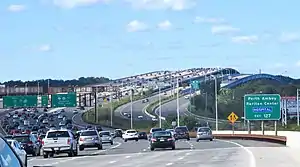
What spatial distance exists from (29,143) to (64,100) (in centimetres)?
4958

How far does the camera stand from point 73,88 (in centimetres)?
12131

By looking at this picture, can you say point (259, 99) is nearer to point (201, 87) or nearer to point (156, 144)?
point (156, 144)

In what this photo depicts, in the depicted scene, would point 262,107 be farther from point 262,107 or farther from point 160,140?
point 160,140

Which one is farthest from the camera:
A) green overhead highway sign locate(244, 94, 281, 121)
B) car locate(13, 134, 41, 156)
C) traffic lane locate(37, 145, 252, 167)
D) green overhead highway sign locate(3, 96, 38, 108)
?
green overhead highway sign locate(3, 96, 38, 108)

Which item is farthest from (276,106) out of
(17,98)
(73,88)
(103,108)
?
(103,108)

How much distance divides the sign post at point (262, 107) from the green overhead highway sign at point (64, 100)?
29987 mm

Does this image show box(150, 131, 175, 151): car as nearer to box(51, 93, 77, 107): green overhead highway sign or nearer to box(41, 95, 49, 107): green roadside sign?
box(51, 93, 77, 107): green overhead highway sign

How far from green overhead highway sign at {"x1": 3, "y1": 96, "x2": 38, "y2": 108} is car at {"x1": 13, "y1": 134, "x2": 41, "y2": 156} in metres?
47.2

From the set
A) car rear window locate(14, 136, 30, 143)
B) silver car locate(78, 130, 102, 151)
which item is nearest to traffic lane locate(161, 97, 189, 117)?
silver car locate(78, 130, 102, 151)

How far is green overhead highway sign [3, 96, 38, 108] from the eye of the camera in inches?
3757

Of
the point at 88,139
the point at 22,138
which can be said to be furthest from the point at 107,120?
the point at 22,138

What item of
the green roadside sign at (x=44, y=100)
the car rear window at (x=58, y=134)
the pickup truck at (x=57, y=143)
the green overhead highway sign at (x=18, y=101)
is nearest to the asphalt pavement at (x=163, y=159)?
the pickup truck at (x=57, y=143)

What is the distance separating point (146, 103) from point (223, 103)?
157 ft

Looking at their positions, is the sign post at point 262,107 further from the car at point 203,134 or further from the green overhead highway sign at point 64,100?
the green overhead highway sign at point 64,100
